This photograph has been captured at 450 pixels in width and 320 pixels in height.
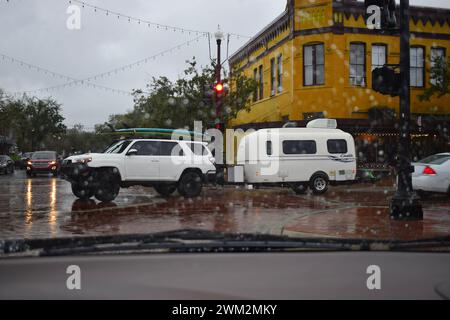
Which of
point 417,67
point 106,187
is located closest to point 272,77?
point 417,67

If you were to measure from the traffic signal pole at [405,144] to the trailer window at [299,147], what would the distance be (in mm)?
8059

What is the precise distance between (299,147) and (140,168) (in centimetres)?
570

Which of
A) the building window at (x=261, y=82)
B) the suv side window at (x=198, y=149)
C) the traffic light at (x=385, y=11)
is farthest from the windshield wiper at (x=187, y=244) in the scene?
the building window at (x=261, y=82)

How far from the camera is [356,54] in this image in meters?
26.3

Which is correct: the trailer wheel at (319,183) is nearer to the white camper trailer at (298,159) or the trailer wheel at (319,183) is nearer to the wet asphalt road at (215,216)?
the white camper trailer at (298,159)

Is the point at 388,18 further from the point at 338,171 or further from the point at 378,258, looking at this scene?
the point at 338,171

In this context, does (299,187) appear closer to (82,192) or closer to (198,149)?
(198,149)

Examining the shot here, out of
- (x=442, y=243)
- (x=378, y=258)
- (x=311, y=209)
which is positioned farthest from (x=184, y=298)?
(x=311, y=209)

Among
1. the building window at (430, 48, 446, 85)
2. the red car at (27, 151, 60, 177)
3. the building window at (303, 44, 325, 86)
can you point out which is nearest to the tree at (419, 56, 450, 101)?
the building window at (430, 48, 446, 85)

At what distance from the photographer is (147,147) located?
53.0 feet

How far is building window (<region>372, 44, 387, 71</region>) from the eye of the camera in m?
26.5

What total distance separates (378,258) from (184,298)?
1.66 meters

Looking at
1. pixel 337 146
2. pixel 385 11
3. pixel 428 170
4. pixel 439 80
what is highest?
pixel 439 80

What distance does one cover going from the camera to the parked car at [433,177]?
1498 centimetres
